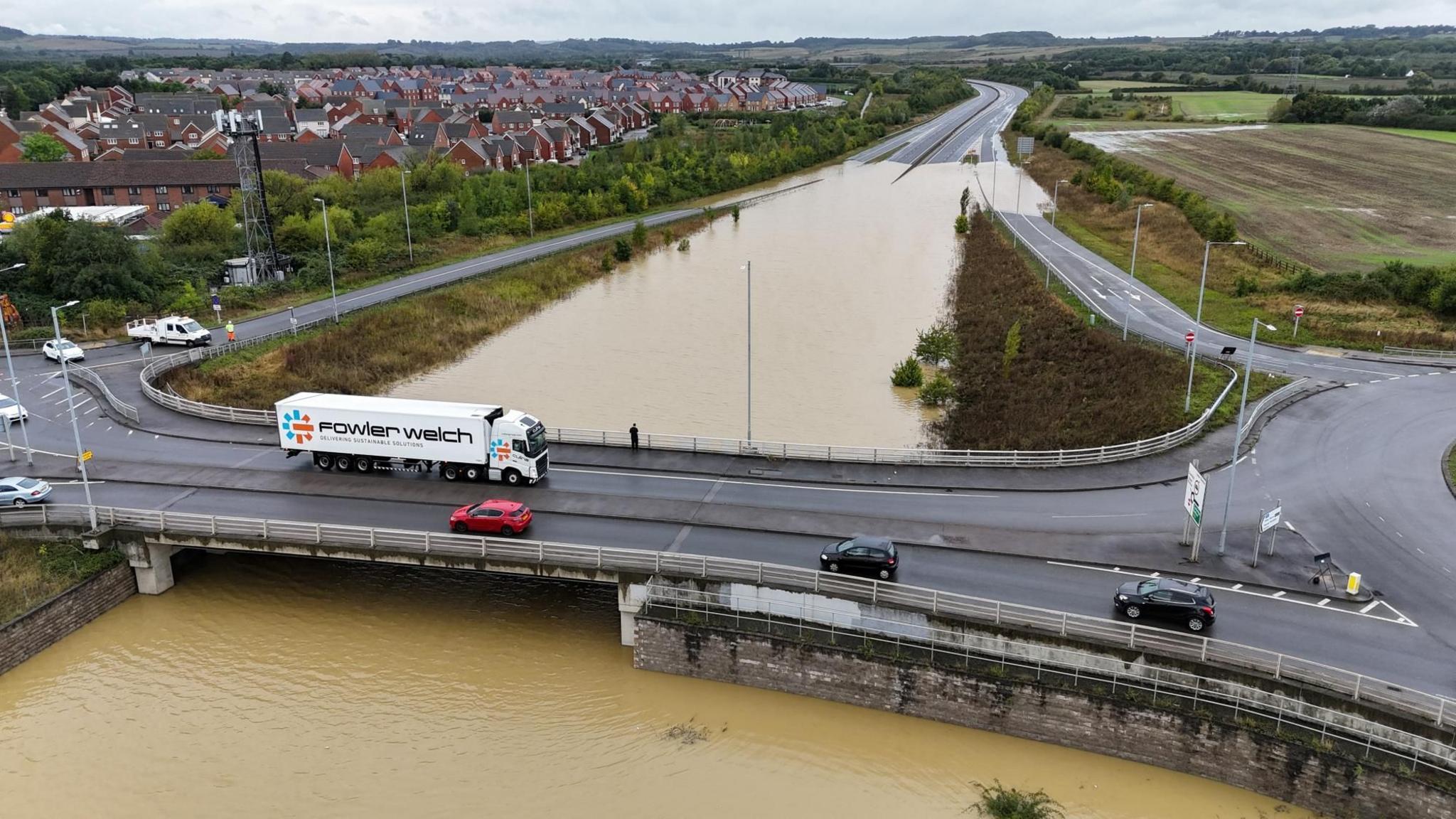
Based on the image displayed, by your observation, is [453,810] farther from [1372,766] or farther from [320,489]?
[1372,766]

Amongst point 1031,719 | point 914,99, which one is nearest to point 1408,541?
point 1031,719

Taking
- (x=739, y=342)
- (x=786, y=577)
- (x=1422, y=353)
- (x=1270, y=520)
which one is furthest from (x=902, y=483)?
(x=1422, y=353)

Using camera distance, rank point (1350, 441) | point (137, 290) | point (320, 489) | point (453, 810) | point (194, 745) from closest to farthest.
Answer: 1. point (453, 810)
2. point (194, 745)
3. point (320, 489)
4. point (1350, 441)
5. point (137, 290)

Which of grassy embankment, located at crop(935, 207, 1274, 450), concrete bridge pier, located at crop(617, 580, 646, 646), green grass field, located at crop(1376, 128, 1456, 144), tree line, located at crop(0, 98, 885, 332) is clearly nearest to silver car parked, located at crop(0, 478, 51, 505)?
concrete bridge pier, located at crop(617, 580, 646, 646)

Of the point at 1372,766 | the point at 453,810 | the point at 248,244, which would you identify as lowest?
the point at 453,810

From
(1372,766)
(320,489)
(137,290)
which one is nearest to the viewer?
(1372,766)

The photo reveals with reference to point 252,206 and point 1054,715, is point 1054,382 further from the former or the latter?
point 252,206
